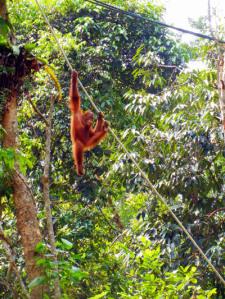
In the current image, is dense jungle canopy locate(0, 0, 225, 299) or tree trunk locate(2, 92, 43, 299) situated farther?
dense jungle canopy locate(0, 0, 225, 299)

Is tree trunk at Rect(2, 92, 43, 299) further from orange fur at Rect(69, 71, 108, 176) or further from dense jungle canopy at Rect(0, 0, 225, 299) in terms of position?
orange fur at Rect(69, 71, 108, 176)

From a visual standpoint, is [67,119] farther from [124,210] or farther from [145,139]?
[124,210]

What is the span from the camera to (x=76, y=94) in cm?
387

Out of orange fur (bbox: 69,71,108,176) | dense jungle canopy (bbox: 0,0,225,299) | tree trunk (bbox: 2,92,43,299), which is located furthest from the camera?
orange fur (bbox: 69,71,108,176)

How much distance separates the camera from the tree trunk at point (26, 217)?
336 cm

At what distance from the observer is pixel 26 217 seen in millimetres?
3543

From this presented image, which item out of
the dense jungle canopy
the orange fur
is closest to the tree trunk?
the dense jungle canopy

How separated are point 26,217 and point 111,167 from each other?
2.30 meters

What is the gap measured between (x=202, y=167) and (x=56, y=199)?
237cm

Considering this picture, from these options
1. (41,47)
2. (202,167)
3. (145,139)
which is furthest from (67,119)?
(202,167)

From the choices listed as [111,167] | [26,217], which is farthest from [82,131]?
[111,167]

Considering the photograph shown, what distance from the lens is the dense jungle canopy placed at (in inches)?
139

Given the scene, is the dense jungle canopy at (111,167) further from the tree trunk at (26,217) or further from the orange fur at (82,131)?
the orange fur at (82,131)

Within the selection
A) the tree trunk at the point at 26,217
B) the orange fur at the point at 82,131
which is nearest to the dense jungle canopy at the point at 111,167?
the tree trunk at the point at 26,217
